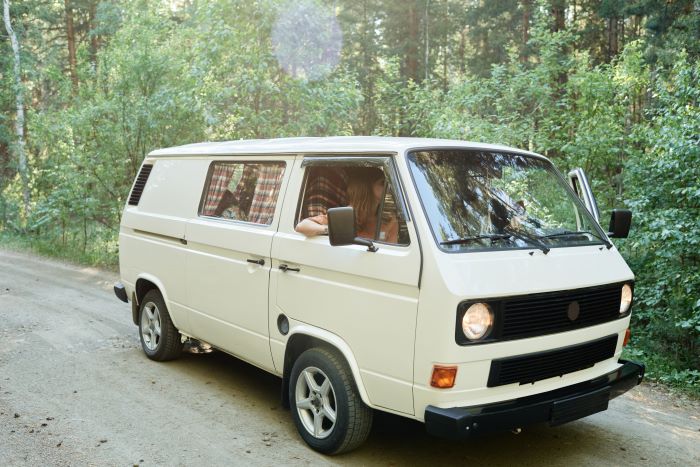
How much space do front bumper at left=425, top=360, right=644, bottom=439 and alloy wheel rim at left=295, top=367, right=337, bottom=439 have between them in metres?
0.98

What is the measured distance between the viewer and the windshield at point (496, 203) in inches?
163

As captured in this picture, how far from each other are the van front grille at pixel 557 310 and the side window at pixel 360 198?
0.81 meters

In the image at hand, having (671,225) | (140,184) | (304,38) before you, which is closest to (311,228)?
(140,184)

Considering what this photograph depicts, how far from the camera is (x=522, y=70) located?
1260cm

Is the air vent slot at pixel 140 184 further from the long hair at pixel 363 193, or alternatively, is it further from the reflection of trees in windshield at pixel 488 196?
the reflection of trees in windshield at pixel 488 196

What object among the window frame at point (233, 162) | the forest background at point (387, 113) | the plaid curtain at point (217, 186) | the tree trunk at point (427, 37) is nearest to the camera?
the window frame at point (233, 162)

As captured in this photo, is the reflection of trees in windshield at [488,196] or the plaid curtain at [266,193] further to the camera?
the plaid curtain at [266,193]

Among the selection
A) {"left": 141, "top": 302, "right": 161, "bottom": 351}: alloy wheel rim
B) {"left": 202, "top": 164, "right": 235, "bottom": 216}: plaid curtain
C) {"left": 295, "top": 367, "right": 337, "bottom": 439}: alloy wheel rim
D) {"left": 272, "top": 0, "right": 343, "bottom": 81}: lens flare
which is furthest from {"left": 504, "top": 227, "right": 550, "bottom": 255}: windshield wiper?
{"left": 272, "top": 0, "right": 343, "bottom": 81}: lens flare

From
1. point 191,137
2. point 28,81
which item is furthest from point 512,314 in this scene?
point 28,81

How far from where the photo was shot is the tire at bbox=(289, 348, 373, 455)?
4.34 m

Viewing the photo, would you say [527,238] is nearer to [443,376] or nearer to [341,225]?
[443,376]

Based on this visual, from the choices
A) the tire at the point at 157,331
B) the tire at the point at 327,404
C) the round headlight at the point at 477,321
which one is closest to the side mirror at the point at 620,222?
the round headlight at the point at 477,321

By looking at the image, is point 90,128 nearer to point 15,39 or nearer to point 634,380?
point 15,39

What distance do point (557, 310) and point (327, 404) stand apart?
5.71 ft
